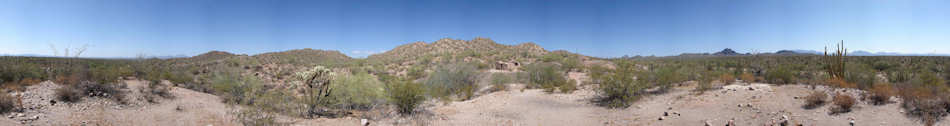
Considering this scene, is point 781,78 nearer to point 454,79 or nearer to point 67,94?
point 454,79

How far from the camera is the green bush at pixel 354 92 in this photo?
9594 mm

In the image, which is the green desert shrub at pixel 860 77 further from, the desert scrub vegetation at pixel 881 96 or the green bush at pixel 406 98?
the green bush at pixel 406 98

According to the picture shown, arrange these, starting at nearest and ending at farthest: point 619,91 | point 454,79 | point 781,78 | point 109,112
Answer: point 109,112, point 619,91, point 781,78, point 454,79

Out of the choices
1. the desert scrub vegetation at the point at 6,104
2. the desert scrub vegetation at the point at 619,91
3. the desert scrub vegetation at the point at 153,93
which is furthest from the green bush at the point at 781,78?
the desert scrub vegetation at the point at 153,93

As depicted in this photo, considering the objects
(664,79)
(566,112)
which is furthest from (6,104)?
(664,79)

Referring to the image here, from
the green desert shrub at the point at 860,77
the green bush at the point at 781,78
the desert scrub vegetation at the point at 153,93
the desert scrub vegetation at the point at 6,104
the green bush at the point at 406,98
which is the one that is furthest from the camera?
the green bush at the point at 781,78

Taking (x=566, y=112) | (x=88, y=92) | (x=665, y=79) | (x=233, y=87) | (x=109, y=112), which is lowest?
(x=566, y=112)

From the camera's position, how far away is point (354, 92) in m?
9.63

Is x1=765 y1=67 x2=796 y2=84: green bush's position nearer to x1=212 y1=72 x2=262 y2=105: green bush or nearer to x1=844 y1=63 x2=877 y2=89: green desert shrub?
x1=844 y1=63 x2=877 y2=89: green desert shrub

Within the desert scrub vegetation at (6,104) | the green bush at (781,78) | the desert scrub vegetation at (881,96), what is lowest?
the desert scrub vegetation at (6,104)

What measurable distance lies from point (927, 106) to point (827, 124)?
4.81ft

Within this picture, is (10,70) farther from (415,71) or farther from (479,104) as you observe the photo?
(415,71)

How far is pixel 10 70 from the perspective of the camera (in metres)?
10.3

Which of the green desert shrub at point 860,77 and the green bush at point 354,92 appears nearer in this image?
the green bush at point 354,92
